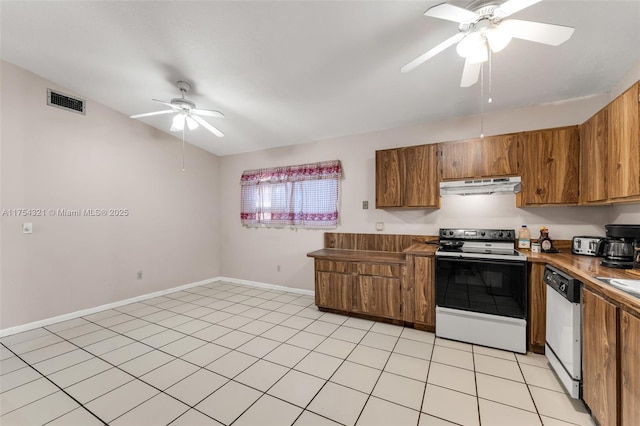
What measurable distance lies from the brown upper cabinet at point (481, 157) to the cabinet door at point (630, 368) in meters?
1.87

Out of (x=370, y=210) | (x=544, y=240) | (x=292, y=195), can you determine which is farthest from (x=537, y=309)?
(x=292, y=195)

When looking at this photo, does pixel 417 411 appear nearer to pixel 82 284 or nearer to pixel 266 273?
pixel 266 273

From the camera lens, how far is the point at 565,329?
193 cm

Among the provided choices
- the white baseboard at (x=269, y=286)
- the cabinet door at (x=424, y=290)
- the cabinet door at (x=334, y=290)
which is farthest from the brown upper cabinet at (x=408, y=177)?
the white baseboard at (x=269, y=286)

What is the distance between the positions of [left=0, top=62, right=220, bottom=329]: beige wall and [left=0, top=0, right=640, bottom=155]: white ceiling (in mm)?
535

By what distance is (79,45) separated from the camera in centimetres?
260

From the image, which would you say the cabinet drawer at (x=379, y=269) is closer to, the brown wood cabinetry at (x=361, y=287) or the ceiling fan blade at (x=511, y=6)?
the brown wood cabinetry at (x=361, y=287)

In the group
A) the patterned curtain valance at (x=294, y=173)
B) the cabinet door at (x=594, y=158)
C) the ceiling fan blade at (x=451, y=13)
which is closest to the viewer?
the ceiling fan blade at (x=451, y=13)

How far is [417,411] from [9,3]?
15.0 ft

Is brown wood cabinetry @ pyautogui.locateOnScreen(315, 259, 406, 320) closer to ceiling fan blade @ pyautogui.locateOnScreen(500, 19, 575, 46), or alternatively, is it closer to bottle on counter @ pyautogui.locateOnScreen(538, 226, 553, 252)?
bottle on counter @ pyautogui.locateOnScreen(538, 226, 553, 252)

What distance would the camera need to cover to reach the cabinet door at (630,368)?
1210 mm

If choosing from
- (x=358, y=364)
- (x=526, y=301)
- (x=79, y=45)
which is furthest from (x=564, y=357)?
(x=79, y=45)

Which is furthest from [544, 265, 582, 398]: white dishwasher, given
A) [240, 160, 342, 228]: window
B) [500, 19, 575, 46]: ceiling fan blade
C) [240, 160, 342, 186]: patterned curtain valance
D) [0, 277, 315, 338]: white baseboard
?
[0, 277, 315, 338]: white baseboard

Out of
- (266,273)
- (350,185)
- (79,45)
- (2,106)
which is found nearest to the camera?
(79,45)
